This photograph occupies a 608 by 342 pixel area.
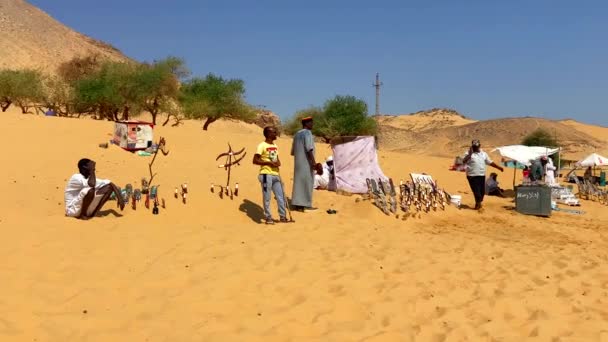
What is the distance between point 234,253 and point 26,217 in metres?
3.02

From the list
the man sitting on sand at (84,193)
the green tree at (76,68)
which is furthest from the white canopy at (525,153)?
the green tree at (76,68)

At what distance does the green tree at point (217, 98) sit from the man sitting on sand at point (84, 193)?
25096 millimetres

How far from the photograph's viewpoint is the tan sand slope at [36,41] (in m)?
54.0

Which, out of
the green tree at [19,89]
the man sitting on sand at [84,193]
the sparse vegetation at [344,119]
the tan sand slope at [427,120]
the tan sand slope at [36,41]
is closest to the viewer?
the man sitting on sand at [84,193]

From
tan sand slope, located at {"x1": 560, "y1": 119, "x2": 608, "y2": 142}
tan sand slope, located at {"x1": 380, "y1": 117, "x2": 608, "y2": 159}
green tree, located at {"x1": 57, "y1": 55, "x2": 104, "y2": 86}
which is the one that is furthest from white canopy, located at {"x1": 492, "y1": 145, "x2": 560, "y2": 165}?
tan sand slope, located at {"x1": 560, "y1": 119, "x2": 608, "y2": 142}

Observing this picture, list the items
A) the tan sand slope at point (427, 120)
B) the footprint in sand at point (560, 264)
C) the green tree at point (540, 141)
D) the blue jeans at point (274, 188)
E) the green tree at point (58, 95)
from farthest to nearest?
1. the tan sand slope at point (427, 120)
2. the green tree at point (540, 141)
3. the green tree at point (58, 95)
4. the blue jeans at point (274, 188)
5. the footprint in sand at point (560, 264)

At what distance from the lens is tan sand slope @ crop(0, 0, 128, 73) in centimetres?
5397

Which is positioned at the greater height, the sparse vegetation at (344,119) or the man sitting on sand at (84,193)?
the sparse vegetation at (344,119)

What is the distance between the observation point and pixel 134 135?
1320 centimetres

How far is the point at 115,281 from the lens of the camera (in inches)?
172

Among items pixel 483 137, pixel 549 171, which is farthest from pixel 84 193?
pixel 483 137

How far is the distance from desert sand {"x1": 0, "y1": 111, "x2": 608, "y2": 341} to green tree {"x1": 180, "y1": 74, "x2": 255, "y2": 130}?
24.4 m

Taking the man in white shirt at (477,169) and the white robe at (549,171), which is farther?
the white robe at (549,171)

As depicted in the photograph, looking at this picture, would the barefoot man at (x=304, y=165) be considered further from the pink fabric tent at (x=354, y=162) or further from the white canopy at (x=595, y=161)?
the white canopy at (x=595, y=161)
